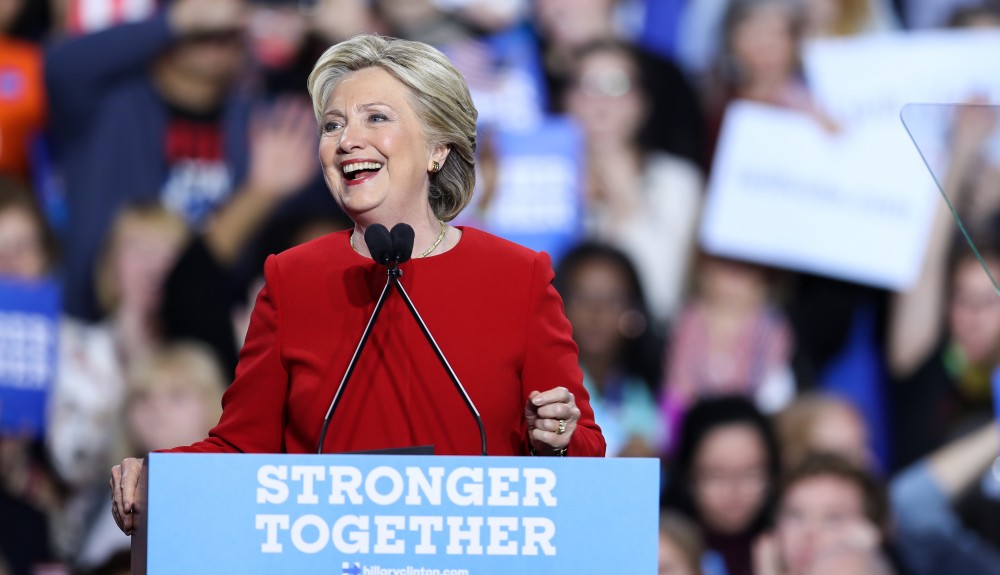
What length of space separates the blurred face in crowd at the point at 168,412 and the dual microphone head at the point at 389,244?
3.47m

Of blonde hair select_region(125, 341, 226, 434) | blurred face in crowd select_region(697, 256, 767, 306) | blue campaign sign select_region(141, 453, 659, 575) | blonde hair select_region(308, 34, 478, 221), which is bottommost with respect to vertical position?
blue campaign sign select_region(141, 453, 659, 575)

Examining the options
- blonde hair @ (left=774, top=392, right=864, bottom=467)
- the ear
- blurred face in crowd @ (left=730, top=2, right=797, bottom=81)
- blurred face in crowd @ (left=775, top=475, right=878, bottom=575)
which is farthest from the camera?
blurred face in crowd @ (left=730, top=2, right=797, bottom=81)

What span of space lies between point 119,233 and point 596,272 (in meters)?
1.90

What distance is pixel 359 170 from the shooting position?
2270 mm

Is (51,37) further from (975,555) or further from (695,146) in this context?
(975,555)

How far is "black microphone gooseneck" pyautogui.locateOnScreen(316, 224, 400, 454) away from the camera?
2096 millimetres

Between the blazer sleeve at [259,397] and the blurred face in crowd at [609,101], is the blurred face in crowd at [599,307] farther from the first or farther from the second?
the blazer sleeve at [259,397]

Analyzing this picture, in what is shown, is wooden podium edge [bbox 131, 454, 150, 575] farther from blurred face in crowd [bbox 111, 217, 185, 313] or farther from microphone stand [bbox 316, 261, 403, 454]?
blurred face in crowd [bbox 111, 217, 185, 313]

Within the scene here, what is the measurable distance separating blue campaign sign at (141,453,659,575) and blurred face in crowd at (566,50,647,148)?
383 cm

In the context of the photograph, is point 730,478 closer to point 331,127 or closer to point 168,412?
point 168,412

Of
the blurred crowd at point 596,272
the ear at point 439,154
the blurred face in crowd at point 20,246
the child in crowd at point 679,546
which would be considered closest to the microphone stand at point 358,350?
the ear at point 439,154

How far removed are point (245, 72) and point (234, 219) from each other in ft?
2.07

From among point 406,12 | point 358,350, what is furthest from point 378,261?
point 406,12

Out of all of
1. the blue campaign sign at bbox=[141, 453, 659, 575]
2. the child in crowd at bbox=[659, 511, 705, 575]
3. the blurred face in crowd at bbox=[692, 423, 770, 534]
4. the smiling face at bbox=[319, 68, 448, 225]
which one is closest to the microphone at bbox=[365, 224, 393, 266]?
the smiling face at bbox=[319, 68, 448, 225]
